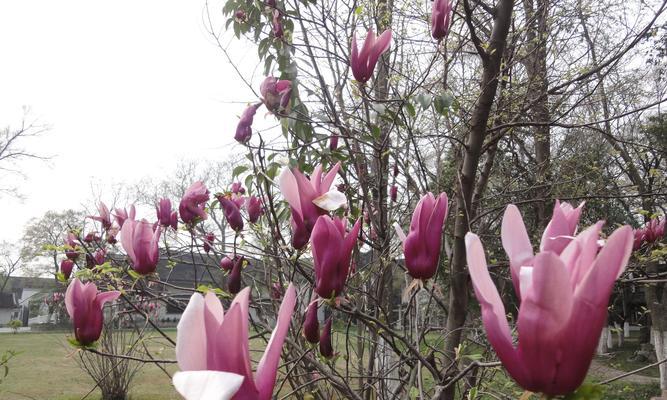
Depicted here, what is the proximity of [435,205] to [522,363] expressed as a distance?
41cm

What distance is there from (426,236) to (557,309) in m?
0.42

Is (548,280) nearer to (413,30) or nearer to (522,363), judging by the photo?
(522,363)

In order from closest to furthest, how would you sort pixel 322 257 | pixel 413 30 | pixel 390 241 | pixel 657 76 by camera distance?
1. pixel 322 257
2. pixel 390 241
3. pixel 413 30
4. pixel 657 76

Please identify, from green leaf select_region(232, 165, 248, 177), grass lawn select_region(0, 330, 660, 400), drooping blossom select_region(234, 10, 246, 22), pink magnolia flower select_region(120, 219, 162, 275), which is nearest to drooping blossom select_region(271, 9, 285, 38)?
drooping blossom select_region(234, 10, 246, 22)

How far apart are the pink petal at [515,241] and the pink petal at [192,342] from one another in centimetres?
31

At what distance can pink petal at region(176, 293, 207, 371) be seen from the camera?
0.46m

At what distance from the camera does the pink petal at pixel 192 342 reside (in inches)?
18.0

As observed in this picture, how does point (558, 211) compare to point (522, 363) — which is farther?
point (558, 211)

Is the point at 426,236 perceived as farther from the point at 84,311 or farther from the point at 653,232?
the point at 653,232

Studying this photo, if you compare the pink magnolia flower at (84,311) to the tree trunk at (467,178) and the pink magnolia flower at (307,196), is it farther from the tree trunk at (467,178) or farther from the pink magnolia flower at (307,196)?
the tree trunk at (467,178)

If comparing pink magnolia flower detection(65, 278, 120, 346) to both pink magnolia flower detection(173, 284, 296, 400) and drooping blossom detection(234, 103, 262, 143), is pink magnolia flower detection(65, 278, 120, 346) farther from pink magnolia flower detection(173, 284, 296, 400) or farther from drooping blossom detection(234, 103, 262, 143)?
pink magnolia flower detection(173, 284, 296, 400)

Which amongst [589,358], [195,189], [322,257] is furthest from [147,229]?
[589,358]

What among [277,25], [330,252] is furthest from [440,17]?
[330,252]

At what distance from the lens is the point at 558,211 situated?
58 cm
